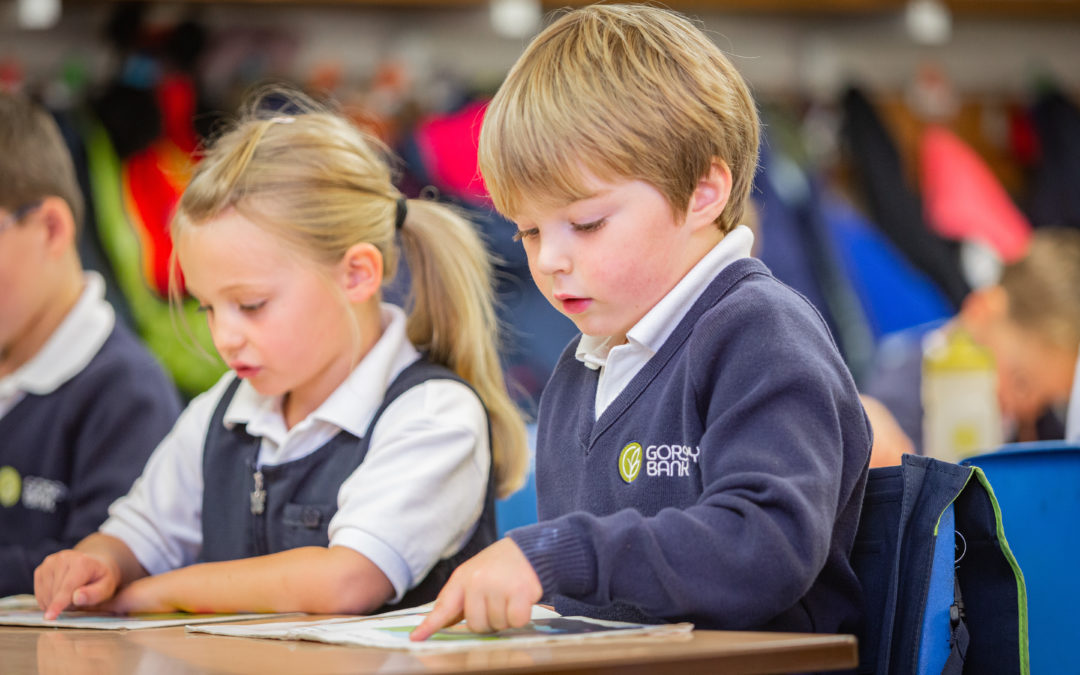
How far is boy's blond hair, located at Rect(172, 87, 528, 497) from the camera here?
1355 millimetres

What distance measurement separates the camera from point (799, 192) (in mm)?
3541

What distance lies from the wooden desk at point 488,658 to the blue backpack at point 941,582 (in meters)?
0.23

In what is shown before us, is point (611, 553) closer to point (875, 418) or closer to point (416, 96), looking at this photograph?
point (875, 418)

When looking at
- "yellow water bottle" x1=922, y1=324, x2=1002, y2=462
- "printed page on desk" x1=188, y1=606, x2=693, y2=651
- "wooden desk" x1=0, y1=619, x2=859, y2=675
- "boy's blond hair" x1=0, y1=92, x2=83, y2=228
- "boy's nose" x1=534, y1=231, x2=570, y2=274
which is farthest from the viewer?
"yellow water bottle" x1=922, y1=324, x2=1002, y2=462

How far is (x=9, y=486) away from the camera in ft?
5.35

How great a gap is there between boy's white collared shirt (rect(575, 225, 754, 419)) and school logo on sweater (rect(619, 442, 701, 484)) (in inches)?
2.7

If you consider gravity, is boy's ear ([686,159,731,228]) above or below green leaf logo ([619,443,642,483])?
above

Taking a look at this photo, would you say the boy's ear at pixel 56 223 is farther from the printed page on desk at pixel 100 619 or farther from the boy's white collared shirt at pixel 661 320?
the boy's white collared shirt at pixel 661 320

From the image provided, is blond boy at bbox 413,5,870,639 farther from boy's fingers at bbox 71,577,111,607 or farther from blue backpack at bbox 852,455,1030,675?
boy's fingers at bbox 71,577,111,607

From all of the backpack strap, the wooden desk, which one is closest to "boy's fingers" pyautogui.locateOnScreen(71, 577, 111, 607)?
the wooden desk

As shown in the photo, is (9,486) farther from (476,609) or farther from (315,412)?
(476,609)

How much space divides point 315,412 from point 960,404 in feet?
4.12

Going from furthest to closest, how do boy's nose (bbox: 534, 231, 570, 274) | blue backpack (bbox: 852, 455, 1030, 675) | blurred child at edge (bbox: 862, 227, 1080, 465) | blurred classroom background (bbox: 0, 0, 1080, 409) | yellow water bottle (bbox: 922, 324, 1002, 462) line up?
1. blurred classroom background (bbox: 0, 0, 1080, 409)
2. blurred child at edge (bbox: 862, 227, 1080, 465)
3. yellow water bottle (bbox: 922, 324, 1002, 462)
4. boy's nose (bbox: 534, 231, 570, 274)
5. blue backpack (bbox: 852, 455, 1030, 675)

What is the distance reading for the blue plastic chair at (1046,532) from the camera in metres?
1.15
